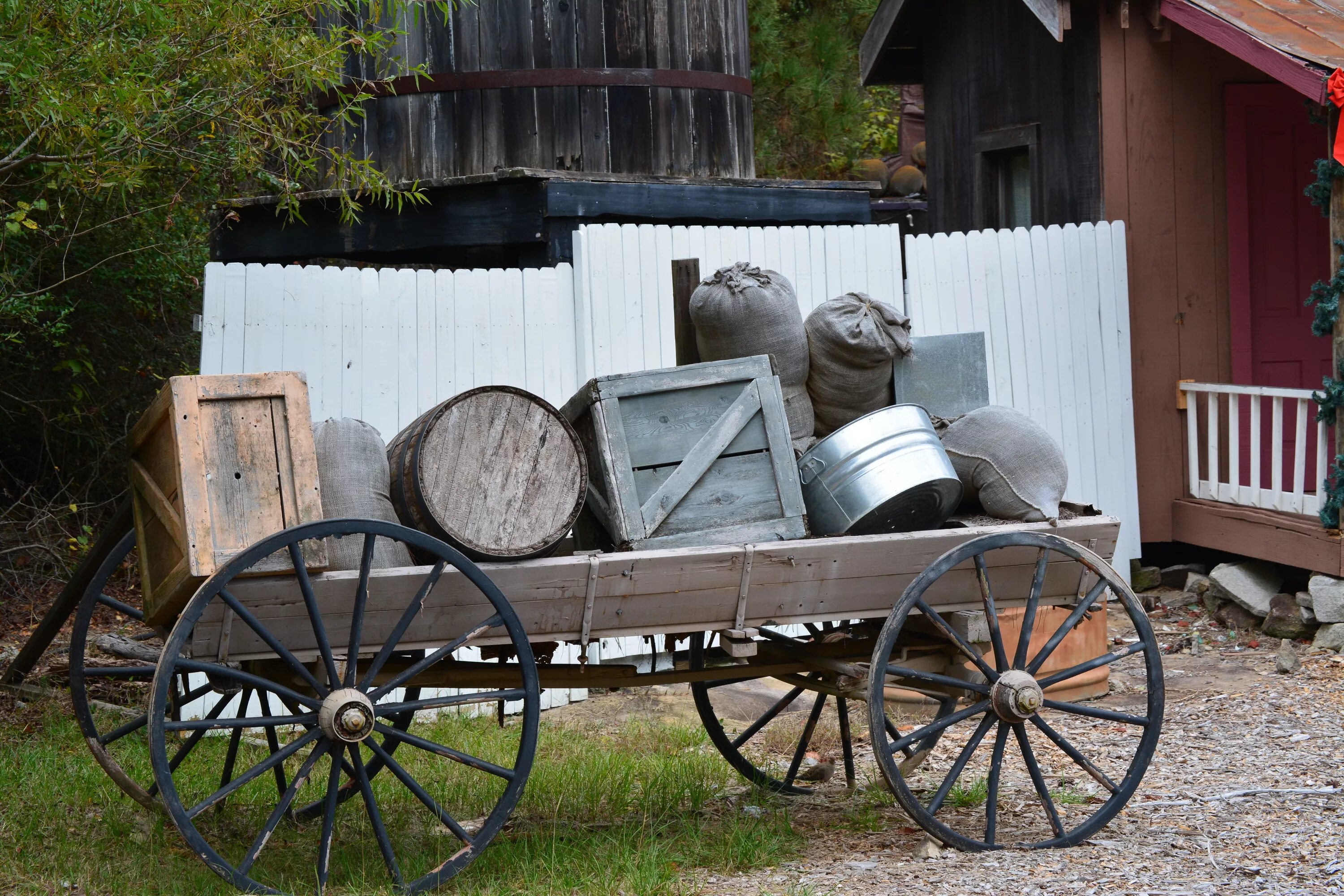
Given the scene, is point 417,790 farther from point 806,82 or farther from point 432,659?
point 806,82

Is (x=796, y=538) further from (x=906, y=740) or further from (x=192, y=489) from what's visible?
(x=192, y=489)

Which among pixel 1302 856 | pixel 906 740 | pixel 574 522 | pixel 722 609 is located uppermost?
pixel 574 522

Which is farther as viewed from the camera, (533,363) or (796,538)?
(533,363)

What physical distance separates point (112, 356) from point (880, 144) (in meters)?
13.0

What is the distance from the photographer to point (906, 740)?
4141mm

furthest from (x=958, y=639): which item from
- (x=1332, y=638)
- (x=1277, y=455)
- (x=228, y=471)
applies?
(x=1277, y=455)

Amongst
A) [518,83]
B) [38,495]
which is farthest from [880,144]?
[38,495]

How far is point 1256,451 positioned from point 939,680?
4.59 m

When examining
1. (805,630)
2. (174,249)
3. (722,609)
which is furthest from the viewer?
(174,249)

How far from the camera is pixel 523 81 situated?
7.63 meters

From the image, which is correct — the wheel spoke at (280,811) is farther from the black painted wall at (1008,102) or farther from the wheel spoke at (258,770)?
the black painted wall at (1008,102)

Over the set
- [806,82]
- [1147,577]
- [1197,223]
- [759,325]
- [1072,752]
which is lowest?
[1147,577]

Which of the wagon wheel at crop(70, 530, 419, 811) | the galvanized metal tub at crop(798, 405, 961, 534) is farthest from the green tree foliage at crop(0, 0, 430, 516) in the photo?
the galvanized metal tub at crop(798, 405, 961, 534)

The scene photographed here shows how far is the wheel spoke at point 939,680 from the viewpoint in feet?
13.9
